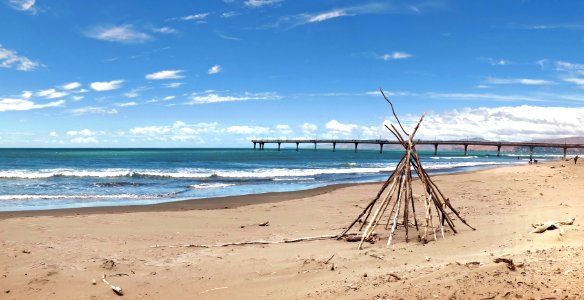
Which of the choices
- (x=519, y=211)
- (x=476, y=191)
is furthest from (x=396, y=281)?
(x=476, y=191)

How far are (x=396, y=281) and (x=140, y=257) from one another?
179 inches

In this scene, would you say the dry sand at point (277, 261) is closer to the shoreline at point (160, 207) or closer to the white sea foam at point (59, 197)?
the shoreline at point (160, 207)

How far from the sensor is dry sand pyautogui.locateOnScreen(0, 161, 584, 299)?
5539mm

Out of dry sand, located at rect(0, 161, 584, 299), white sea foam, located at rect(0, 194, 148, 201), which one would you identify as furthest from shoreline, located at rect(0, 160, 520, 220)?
white sea foam, located at rect(0, 194, 148, 201)

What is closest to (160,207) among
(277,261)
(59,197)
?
(59,197)

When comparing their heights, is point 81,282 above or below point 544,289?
below

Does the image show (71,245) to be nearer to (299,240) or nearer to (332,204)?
(299,240)

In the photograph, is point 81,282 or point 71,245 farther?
point 71,245

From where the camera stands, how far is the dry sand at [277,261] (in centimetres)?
554

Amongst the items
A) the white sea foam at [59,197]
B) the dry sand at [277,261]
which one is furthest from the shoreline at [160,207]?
the white sea foam at [59,197]

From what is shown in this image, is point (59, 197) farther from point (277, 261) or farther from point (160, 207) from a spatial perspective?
point (277, 261)

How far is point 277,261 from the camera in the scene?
752 cm

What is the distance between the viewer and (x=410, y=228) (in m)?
10.2

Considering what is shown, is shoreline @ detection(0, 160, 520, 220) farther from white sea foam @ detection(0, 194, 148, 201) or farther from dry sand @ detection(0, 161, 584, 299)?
white sea foam @ detection(0, 194, 148, 201)
